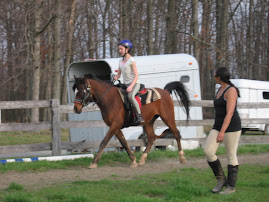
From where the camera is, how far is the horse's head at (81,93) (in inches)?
342

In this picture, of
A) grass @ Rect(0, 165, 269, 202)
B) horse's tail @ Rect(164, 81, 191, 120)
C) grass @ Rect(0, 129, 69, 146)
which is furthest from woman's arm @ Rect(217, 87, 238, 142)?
grass @ Rect(0, 129, 69, 146)

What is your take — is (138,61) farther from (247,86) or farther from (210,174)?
(247,86)

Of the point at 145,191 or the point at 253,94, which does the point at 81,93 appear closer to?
the point at 145,191

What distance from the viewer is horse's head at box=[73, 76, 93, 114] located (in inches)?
342

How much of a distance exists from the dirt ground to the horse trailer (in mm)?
3166

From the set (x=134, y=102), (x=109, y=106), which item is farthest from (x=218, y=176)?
(x=109, y=106)

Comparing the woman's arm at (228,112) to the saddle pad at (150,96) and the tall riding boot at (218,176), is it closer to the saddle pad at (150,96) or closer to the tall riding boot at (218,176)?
the tall riding boot at (218,176)

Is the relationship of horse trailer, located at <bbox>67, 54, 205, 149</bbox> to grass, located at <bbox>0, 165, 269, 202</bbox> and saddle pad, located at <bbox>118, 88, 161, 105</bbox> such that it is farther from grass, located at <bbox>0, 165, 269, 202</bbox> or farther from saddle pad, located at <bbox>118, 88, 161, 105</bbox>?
grass, located at <bbox>0, 165, 269, 202</bbox>

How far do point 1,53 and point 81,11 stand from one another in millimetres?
8624

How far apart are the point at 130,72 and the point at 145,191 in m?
3.66

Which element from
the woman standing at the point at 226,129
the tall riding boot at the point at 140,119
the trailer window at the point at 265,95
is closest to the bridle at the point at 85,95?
the tall riding boot at the point at 140,119

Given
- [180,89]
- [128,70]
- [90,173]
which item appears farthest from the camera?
[180,89]

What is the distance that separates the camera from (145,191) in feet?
20.5

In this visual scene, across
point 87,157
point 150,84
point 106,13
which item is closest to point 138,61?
point 150,84
